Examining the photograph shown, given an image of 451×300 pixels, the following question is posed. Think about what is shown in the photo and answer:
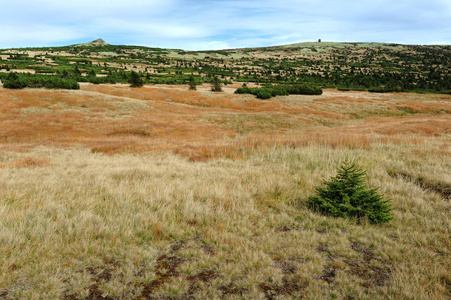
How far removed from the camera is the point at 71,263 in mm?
4000

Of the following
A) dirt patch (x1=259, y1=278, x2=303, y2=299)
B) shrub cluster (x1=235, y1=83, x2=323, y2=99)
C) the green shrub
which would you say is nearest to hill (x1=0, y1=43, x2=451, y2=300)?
dirt patch (x1=259, y1=278, x2=303, y2=299)

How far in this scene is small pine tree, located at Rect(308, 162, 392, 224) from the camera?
5.73 meters

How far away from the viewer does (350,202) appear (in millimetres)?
6180

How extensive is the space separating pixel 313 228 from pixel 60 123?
115ft

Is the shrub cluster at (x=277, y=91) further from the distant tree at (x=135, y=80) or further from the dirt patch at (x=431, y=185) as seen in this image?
the dirt patch at (x=431, y=185)

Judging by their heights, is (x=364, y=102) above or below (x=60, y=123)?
above

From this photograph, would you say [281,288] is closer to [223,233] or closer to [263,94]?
[223,233]

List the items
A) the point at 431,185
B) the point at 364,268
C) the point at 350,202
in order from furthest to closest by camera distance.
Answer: the point at 431,185 < the point at 350,202 < the point at 364,268

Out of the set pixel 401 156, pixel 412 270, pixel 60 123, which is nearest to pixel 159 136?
pixel 60 123

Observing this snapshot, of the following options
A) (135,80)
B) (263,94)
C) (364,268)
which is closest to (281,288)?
(364,268)

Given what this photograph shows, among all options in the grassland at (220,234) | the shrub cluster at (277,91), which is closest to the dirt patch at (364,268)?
the grassland at (220,234)

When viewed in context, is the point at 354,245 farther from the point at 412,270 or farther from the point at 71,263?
the point at 71,263

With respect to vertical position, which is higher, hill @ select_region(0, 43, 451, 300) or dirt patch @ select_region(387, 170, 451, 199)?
dirt patch @ select_region(387, 170, 451, 199)

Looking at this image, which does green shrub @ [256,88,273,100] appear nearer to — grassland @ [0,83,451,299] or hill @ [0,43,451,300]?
hill @ [0,43,451,300]
